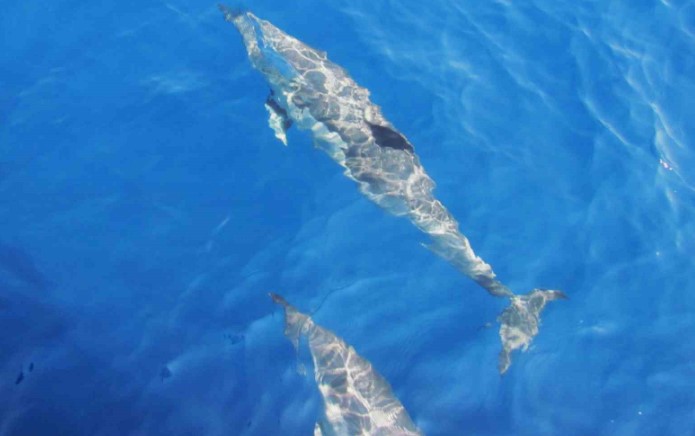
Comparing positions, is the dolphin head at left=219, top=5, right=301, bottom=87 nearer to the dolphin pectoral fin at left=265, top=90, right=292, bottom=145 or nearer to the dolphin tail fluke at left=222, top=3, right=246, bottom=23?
the dolphin tail fluke at left=222, top=3, right=246, bottom=23

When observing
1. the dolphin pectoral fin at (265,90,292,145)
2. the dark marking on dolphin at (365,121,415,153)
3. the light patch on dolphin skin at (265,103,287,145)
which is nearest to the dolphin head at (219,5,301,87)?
the dolphin pectoral fin at (265,90,292,145)

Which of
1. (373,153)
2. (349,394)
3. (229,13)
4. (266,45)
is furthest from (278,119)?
(349,394)

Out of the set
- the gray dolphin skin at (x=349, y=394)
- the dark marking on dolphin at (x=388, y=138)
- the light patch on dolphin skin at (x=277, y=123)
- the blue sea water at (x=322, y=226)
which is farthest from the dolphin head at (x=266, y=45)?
the gray dolphin skin at (x=349, y=394)

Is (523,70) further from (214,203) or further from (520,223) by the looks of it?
(214,203)

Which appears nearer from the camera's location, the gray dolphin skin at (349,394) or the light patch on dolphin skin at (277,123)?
the gray dolphin skin at (349,394)

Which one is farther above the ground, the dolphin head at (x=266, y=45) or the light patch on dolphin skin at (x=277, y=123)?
the dolphin head at (x=266, y=45)

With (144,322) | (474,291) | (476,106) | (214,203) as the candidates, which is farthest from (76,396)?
(476,106)

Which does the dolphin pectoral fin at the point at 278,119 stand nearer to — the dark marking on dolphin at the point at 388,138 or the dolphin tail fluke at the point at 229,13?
the dark marking on dolphin at the point at 388,138
